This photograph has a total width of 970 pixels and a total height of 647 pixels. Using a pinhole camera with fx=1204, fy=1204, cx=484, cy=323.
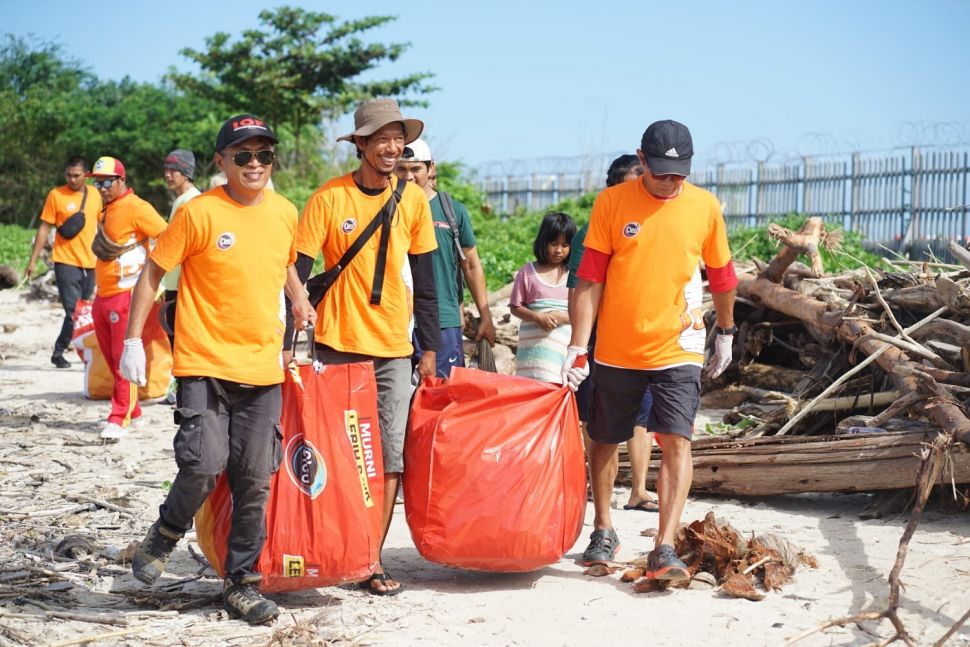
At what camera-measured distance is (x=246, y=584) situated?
4.54 m

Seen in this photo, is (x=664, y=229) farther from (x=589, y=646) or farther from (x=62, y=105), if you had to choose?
(x=62, y=105)

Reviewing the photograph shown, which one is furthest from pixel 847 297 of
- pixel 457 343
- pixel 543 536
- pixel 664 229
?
pixel 543 536

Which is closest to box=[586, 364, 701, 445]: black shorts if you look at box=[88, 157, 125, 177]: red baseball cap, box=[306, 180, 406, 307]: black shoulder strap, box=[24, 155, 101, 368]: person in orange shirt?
box=[306, 180, 406, 307]: black shoulder strap

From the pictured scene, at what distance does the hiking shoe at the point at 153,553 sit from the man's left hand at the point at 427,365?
1258 mm

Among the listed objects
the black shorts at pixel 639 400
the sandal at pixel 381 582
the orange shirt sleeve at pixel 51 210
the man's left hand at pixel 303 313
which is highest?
the orange shirt sleeve at pixel 51 210

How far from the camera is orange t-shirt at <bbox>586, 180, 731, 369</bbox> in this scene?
499cm

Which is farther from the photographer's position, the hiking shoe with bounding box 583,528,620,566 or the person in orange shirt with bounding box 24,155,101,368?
the person in orange shirt with bounding box 24,155,101,368

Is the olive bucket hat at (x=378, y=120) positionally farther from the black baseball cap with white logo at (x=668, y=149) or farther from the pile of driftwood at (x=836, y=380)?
the pile of driftwood at (x=836, y=380)

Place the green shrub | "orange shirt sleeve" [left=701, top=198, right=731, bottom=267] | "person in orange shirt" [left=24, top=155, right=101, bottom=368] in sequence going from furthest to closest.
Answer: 1. the green shrub
2. "person in orange shirt" [left=24, top=155, right=101, bottom=368]
3. "orange shirt sleeve" [left=701, top=198, right=731, bottom=267]

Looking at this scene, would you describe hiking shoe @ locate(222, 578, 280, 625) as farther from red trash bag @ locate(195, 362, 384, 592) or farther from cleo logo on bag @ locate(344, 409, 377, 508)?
cleo logo on bag @ locate(344, 409, 377, 508)

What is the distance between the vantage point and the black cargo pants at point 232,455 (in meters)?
4.43

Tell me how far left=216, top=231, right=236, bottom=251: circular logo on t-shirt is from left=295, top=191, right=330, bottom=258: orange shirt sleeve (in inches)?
17.8

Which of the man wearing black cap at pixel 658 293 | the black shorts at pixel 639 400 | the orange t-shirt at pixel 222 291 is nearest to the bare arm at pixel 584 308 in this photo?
the man wearing black cap at pixel 658 293

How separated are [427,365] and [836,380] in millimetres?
3007
